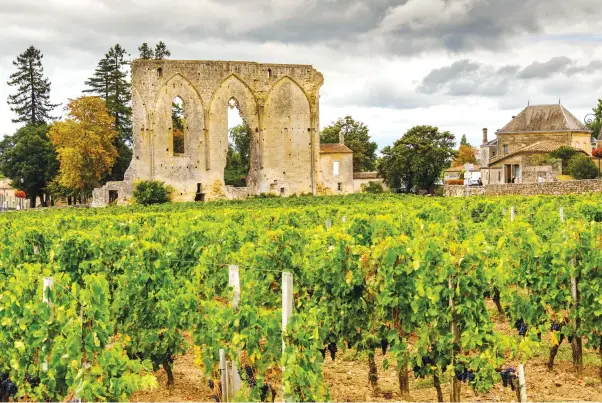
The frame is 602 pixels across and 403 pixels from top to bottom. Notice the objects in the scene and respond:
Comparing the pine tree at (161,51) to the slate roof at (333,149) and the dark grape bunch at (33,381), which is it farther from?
the dark grape bunch at (33,381)

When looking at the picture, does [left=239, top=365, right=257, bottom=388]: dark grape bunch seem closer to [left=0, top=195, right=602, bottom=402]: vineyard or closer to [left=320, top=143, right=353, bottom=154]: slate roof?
[left=0, top=195, right=602, bottom=402]: vineyard

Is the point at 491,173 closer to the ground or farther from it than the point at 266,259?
farther from it

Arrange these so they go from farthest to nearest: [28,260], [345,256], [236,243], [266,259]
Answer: [28,260] → [236,243] → [266,259] → [345,256]

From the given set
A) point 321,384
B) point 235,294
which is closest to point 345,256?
point 235,294

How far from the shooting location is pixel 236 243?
11617 millimetres

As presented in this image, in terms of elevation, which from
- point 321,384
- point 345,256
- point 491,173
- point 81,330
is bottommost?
point 321,384

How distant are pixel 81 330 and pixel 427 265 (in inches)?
124

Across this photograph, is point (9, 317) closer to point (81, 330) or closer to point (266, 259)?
point (81, 330)

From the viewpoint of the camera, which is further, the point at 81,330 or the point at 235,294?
the point at 235,294

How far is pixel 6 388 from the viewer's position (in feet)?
23.7

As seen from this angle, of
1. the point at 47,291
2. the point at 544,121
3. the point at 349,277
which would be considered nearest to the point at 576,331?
the point at 349,277

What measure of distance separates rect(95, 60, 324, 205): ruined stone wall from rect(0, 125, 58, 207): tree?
16.2m

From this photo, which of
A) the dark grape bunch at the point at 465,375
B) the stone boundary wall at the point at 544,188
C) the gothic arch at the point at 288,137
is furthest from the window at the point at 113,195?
the dark grape bunch at the point at 465,375

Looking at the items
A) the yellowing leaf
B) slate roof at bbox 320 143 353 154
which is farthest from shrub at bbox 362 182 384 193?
the yellowing leaf
